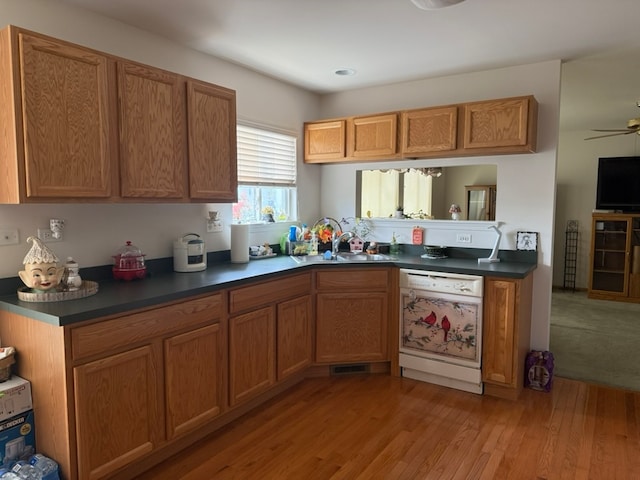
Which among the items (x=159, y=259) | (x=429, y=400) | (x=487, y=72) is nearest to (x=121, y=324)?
(x=159, y=259)

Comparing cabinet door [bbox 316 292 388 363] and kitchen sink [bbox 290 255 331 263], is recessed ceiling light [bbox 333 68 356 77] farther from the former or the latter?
cabinet door [bbox 316 292 388 363]

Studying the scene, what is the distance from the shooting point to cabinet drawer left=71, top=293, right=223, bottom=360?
1914 mm

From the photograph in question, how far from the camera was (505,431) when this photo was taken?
8.84ft

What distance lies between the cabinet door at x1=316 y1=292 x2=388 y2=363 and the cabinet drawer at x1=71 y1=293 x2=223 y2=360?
1071 millimetres

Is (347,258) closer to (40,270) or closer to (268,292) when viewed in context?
(268,292)

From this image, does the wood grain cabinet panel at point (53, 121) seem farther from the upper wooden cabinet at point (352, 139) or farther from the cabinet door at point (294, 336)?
the upper wooden cabinet at point (352, 139)

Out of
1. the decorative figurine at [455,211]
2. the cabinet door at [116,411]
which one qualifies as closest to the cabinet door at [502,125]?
the decorative figurine at [455,211]

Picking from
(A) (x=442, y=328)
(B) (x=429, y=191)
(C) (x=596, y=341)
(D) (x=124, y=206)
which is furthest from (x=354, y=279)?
(C) (x=596, y=341)

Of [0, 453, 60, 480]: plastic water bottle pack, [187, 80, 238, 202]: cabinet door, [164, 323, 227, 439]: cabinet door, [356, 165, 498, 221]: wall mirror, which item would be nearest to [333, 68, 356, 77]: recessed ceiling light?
[356, 165, 498, 221]: wall mirror

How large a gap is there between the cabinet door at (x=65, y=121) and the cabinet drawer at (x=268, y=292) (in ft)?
3.10

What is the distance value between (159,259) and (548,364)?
9.50 feet

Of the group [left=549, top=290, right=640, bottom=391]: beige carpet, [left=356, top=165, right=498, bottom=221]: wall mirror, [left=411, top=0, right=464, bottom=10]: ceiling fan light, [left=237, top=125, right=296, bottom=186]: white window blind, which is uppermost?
[left=411, top=0, right=464, bottom=10]: ceiling fan light

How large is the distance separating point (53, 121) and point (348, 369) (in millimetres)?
2643

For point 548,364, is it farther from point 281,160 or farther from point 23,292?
point 23,292
